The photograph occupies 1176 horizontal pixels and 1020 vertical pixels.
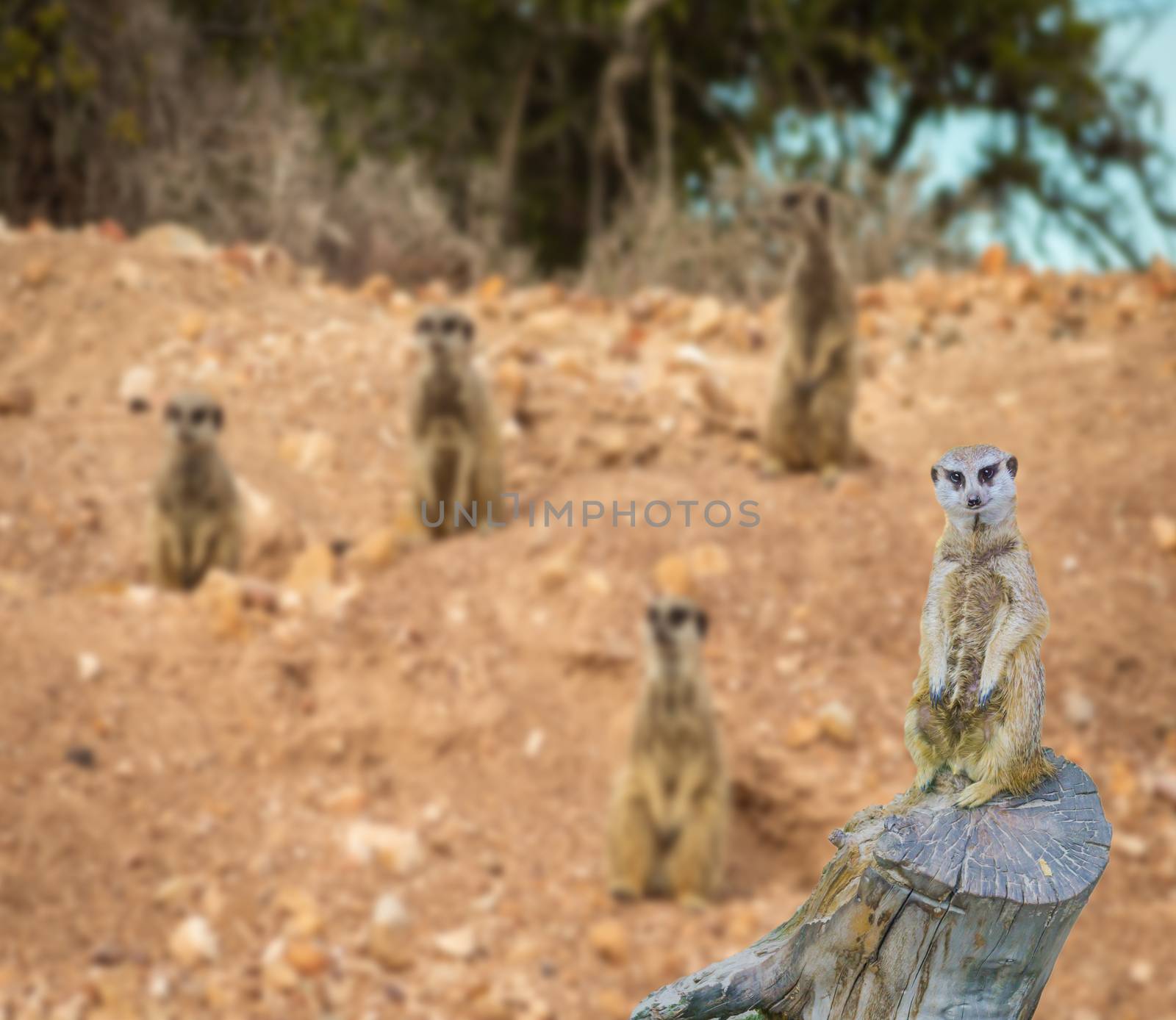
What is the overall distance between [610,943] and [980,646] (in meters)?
2.36

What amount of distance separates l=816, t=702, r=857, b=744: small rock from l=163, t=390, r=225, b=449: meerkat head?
2.44 metres

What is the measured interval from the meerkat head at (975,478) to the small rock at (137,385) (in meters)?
5.42

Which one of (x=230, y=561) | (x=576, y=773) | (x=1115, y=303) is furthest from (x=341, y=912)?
(x=1115, y=303)

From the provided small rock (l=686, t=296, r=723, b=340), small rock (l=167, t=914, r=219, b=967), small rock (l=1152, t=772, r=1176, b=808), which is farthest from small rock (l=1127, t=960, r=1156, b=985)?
small rock (l=686, t=296, r=723, b=340)

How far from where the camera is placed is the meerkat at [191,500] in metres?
5.31

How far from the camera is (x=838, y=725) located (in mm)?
4367

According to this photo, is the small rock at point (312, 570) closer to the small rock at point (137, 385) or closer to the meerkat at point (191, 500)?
the meerkat at point (191, 500)

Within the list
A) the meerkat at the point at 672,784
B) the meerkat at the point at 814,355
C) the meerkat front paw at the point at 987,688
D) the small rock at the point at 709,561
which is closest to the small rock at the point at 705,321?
the meerkat at the point at 814,355

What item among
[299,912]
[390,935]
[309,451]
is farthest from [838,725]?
[309,451]

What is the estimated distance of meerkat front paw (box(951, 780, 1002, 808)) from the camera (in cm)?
143

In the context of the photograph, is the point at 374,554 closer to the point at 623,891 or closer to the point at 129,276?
the point at 623,891

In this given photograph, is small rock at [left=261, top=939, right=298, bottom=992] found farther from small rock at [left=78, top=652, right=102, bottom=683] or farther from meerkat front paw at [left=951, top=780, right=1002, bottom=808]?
meerkat front paw at [left=951, top=780, right=1002, bottom=808]

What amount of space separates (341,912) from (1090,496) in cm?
293

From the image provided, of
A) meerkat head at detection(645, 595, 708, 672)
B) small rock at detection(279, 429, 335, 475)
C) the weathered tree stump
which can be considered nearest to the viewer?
the weathered tree stump
